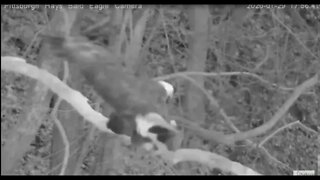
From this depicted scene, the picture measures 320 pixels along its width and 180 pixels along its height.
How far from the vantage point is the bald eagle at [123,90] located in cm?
275

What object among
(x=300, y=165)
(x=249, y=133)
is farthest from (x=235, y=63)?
(x=300, y=165)

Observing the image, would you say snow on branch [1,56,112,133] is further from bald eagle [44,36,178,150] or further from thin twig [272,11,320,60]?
thin twig [272,11,320,60]

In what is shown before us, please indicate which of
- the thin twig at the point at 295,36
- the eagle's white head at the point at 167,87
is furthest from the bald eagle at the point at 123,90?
the thin twig at the point at 295,36

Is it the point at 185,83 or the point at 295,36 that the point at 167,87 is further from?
the point at 295,36

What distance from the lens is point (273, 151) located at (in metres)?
3.44

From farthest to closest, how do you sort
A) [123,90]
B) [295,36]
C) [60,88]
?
[295,36] → [60,88] → [123,90]

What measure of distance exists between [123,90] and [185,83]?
Answer: 38cm

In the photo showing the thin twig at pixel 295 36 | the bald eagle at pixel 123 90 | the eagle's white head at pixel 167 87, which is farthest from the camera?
the thin twig at pixel 295 36

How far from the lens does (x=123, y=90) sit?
277 cm

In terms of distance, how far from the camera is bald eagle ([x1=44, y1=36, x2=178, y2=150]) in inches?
108

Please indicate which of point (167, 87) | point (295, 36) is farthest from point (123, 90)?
point (295, 36)

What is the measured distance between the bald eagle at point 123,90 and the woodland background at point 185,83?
68 millimetres

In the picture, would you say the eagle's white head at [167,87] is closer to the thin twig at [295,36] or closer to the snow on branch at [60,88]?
the snow on branch at [60,88]

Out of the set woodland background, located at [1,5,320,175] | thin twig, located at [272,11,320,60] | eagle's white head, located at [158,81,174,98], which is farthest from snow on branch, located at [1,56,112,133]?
thin twig, located at [272,11,320,60]
